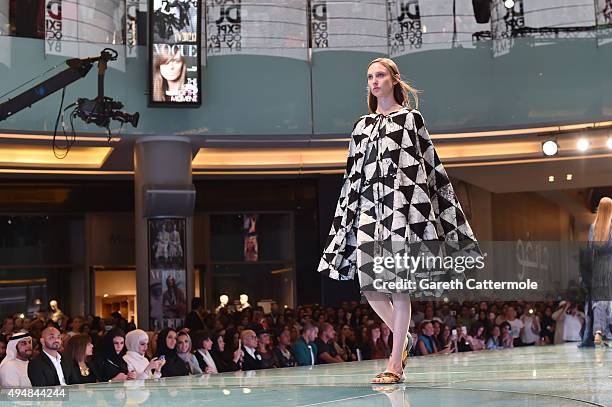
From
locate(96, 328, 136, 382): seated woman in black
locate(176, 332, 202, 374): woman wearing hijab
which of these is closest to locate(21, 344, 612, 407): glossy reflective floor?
locate(96, 328, 136, 382): seated woman in black

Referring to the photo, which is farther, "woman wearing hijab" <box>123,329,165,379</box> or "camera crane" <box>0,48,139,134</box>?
"camera crane" <box>0,48,139,134</box>

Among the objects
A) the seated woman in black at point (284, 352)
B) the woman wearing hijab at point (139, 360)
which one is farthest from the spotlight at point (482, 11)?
the woman wearing hijab at point (139, 360)

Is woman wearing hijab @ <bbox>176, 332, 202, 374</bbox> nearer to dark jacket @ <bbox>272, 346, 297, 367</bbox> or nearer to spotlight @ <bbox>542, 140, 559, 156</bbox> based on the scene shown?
dark jacket @ <bbox>272, 346, 297, 367</bbox>

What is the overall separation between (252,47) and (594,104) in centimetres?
450

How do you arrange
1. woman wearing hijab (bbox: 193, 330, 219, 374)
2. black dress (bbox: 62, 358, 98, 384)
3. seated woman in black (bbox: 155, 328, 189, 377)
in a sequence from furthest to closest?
1. woman wearing hijab (bbox: 193, 330, 219, 374)
2. seated woman in black (bbox: 155, 328, 189, 377)
3. black dress (bbox: 62, 358, 98, 384)

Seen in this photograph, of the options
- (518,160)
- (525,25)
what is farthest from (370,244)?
(518,160)

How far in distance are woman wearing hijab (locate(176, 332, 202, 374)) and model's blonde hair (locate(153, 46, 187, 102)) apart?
15.1ft

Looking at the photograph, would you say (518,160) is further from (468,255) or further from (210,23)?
(468,255)

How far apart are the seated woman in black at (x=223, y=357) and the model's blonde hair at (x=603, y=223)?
3686 millimetres

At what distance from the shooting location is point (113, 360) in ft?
25.8

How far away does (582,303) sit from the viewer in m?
8.11

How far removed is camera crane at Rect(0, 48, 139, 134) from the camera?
431 inches

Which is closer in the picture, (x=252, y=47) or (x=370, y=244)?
(x=370, y=244)

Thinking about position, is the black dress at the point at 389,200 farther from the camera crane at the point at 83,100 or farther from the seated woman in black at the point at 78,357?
the camera crane at the point at 83,100
